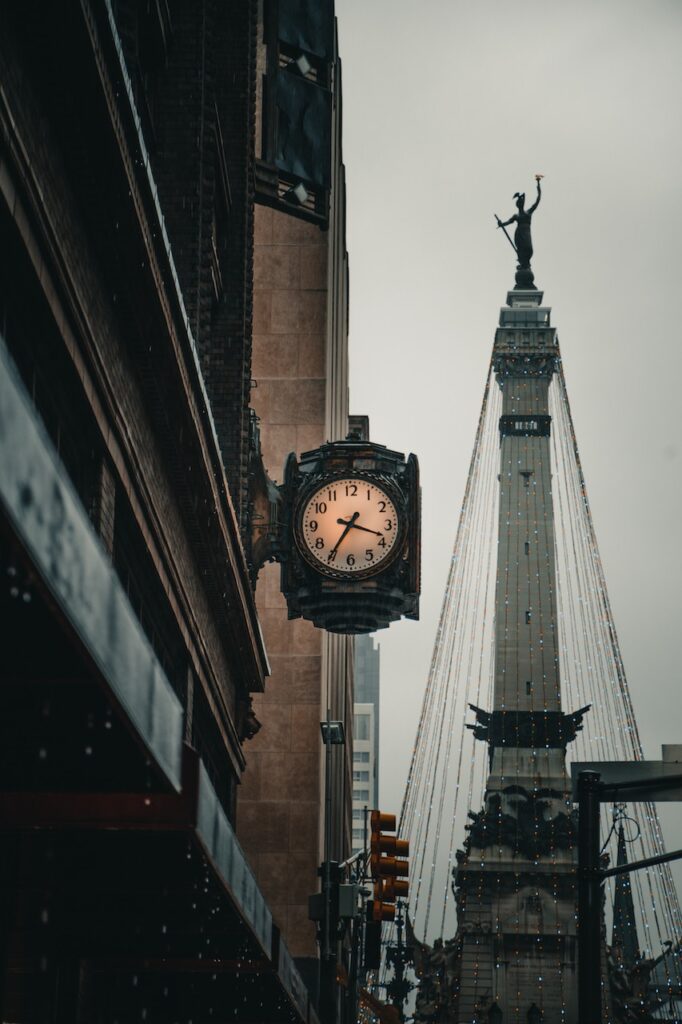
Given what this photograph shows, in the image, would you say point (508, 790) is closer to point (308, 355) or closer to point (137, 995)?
point (308, 355)

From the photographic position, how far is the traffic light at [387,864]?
20578 millimetres

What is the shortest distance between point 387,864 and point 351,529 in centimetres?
460

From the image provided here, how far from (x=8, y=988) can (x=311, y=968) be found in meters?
25.1

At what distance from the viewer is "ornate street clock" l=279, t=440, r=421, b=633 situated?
61.8 feet

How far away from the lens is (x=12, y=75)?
9609 mm

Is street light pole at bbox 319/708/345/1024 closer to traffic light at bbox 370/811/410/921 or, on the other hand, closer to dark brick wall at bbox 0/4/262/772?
traffic light at bbox 370/811/410/921

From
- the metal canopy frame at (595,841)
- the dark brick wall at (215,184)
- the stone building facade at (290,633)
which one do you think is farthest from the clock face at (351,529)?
the stone building facade at (290,633)

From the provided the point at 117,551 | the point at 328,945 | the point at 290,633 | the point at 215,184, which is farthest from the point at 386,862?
the point at 290,633

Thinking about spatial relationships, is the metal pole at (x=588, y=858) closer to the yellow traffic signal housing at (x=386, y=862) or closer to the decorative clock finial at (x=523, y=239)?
the yellow traffic signal housing at (x=386, y=862)

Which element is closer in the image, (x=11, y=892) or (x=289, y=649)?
(x=11, y=892)

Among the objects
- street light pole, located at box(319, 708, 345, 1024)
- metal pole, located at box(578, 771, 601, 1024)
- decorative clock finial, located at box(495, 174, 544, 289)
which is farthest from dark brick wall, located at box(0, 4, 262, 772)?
decorative clock finial, located at box(495, 174, 544, 289)

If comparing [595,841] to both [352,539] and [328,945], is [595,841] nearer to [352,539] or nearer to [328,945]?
[352,539]

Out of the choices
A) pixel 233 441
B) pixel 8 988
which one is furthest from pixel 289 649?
pixel 8 988

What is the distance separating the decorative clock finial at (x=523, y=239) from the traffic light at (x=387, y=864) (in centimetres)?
9661
